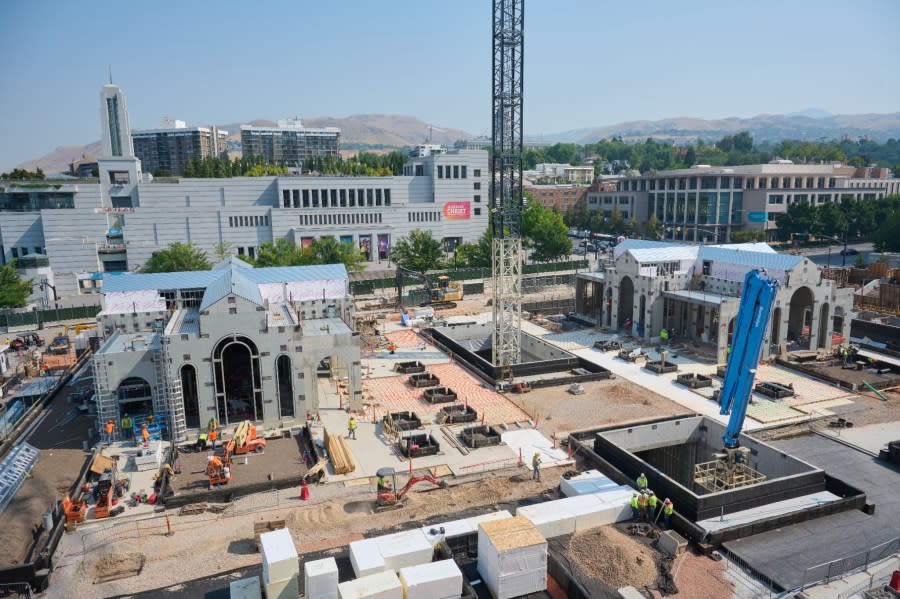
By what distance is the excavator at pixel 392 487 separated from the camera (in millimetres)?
27344

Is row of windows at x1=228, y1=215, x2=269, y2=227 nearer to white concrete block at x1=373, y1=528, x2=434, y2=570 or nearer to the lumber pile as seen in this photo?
the lumber pile

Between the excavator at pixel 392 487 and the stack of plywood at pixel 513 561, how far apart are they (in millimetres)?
7052

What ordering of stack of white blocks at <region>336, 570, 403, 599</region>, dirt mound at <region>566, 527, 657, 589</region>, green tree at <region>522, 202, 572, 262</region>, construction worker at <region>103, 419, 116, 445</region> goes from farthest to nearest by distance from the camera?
green tree at <region>522, 202, 572, 262</region>
construction worker at <region>103, 419, 116, 445</region>
dirt mound at <region>566, 527, 657, 589</region>
stack of white blocks at <region>336, 570, 403, 599</region>

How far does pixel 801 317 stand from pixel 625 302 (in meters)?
15.1

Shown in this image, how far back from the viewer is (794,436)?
114 feet

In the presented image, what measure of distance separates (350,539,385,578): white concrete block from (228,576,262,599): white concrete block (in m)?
3.17

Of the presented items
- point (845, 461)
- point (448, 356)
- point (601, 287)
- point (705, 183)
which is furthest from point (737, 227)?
point (845, 461)

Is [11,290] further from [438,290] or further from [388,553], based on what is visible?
[388,553]

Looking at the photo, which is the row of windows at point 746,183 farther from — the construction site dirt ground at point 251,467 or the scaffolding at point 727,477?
the construction site dirt ground at point 251,467

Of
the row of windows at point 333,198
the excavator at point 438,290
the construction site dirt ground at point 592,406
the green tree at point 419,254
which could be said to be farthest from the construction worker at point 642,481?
the row of windows at point 333,198

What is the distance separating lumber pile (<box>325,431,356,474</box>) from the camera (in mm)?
30281

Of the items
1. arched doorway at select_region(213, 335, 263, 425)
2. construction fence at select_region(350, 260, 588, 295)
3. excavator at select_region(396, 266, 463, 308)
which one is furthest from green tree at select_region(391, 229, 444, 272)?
arched doorway at select_region(213, 335, 263, 425)

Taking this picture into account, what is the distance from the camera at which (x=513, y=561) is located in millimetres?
20406

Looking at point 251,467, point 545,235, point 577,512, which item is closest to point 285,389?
point 251,467
